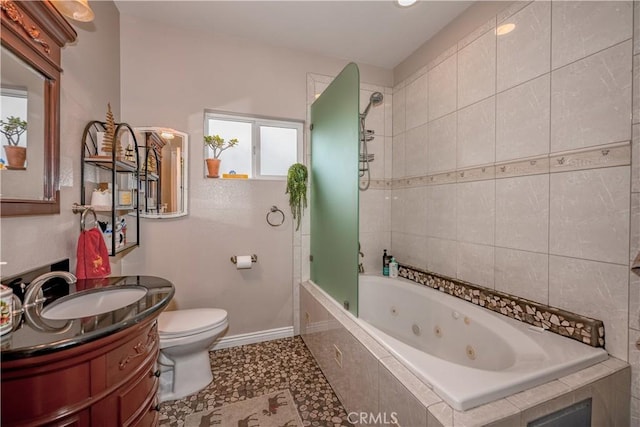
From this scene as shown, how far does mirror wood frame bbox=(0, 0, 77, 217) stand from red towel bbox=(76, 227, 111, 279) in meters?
0.19

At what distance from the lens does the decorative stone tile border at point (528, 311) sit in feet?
4.09

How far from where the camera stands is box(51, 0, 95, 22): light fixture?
1.14 metres

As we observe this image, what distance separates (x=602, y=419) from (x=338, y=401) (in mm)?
1257

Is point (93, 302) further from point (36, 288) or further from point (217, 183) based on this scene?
point (217, 183)

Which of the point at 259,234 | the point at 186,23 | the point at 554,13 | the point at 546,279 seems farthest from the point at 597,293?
the point at 186,23

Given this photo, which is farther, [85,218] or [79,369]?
[85,218]

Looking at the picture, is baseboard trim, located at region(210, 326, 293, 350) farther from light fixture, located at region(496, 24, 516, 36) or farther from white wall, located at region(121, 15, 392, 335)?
light fixture, located at region(496, 24, 516, 36)

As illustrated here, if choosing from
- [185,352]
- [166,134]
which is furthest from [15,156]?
[185,352]

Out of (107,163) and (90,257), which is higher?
(107,163)

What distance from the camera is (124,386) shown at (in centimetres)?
92

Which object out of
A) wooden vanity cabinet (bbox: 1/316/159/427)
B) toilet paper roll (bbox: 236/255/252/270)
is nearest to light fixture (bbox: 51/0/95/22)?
wooden vanity cabinet (bbox: 1/316/159/427)

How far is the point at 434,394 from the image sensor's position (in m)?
1.00

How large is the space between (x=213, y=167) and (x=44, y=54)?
1140 mm

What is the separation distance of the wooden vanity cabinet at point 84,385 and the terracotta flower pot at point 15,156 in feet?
2.52
